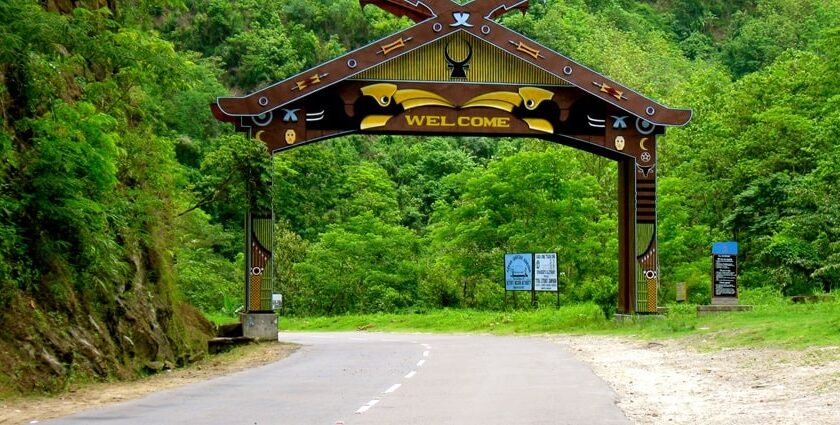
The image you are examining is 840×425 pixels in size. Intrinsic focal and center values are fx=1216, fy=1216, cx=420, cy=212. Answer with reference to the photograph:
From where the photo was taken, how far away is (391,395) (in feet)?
56.5

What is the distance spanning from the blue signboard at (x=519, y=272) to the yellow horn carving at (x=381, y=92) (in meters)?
13.7

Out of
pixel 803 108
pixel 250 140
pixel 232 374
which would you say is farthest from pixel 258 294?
pixel 803 108

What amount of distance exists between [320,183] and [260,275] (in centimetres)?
4594

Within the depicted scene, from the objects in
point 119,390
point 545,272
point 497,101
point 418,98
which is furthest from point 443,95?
point 119,390

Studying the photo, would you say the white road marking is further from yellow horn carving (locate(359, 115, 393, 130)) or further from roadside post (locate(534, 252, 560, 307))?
roadside post (locate(534, 252, 560, 307))

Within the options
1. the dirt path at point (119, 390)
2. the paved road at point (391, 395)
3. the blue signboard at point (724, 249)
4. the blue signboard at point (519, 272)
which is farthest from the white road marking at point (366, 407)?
the blue signboard at point (519, 272)

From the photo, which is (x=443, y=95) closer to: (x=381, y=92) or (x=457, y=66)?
(x=457, y=66)

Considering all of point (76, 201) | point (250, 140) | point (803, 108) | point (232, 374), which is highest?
point (803, 108)

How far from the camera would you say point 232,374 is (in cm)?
2266

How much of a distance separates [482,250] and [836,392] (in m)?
40.1

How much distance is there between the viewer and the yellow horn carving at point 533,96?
1396 inches

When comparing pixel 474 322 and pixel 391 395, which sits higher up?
pixel 391 395

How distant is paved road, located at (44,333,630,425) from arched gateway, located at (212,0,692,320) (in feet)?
31.3

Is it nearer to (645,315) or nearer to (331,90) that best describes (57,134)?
(331,90)
